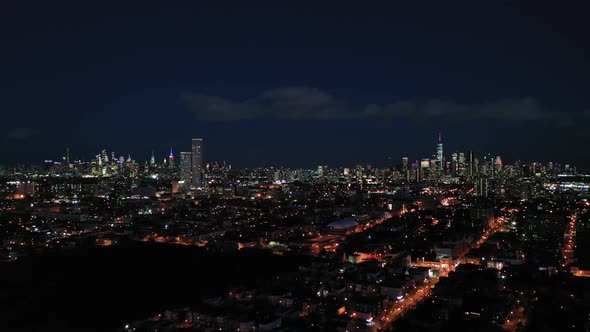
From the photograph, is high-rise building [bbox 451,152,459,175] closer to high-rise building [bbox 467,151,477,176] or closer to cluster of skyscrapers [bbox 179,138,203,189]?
high-rise building [bbox 467,151,477,176]

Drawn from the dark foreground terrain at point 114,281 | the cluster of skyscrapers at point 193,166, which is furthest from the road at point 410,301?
the cluster of skyscrapers at point 193,166

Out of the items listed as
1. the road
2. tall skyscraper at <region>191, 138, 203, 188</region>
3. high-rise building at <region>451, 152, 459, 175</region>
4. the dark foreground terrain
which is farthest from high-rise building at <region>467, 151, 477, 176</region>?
the dark foreground terrain

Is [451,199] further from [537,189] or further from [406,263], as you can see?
[406,263]

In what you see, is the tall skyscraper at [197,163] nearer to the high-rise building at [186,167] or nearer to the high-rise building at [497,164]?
the high-rise building at [186,167]

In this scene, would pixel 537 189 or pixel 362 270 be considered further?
pixel 537 189

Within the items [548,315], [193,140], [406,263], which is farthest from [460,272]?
[193,140]

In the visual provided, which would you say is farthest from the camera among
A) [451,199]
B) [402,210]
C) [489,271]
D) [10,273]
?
[451,199]
